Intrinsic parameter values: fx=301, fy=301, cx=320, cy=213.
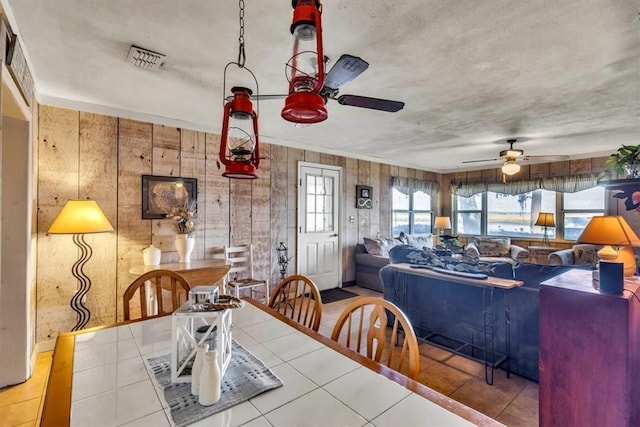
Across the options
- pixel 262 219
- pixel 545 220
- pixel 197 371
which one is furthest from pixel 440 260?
pixel 545 220

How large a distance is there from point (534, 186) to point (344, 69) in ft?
19.7

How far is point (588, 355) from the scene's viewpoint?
1.54 meters

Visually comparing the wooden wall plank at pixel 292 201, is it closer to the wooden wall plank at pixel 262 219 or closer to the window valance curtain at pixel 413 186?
the wooden wall plank at pixel 262 219

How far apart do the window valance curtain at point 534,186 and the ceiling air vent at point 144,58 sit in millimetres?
5937

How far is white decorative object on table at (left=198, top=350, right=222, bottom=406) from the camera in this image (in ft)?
3.01

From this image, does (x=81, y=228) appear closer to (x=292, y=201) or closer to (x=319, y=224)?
(x=292, y=201)

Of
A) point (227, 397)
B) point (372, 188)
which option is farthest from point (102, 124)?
point (372, 188)

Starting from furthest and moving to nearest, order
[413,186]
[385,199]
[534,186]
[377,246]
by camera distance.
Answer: [413,186]
[385,199]
[534,186]
[377,246]

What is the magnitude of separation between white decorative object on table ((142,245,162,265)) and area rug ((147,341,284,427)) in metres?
2.18

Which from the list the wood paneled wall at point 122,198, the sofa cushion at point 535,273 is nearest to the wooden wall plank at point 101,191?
the wood paneled wall at point 122,198

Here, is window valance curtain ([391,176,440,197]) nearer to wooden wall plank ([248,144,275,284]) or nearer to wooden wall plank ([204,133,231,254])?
wooden wall plank ([248,144,275,284])

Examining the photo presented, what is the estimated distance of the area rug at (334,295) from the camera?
4.66m

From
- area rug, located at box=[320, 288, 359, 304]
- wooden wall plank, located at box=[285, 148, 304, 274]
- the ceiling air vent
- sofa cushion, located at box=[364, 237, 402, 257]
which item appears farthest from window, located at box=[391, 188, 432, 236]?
the ceiling air vent

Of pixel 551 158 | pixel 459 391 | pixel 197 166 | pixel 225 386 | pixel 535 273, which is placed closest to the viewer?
pixel 225 386
